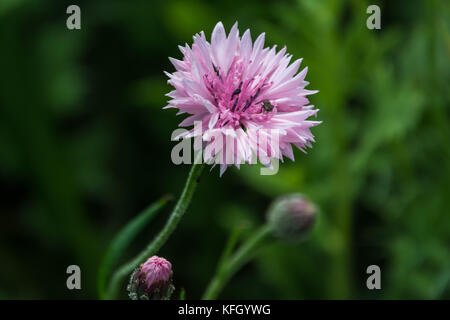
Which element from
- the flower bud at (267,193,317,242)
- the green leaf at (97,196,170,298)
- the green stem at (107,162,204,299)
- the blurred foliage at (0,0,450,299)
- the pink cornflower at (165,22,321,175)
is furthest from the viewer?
the blurred foliage at (0,0,450,299)

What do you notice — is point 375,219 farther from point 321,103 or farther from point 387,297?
point 321,103

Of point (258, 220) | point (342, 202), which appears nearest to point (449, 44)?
point (342, 202)

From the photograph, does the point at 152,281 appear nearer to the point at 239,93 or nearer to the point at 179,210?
the point at 179,210

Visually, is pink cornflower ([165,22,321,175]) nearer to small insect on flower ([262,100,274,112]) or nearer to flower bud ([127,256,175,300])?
small insect on flower ([262,100,274,112])

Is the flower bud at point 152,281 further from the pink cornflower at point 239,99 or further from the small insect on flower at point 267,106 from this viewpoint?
the small insect on flower at point 267,106

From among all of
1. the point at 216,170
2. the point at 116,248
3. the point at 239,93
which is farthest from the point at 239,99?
the point at 216,170

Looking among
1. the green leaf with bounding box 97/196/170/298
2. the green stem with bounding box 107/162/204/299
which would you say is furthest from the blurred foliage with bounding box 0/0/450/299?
the green stem with bounding box 107/162/204/299

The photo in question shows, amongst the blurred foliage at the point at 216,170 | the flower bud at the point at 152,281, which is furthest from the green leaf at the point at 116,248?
the blurred foliage at the point at 216,170
